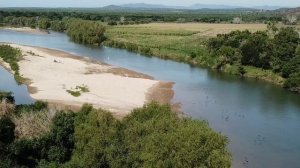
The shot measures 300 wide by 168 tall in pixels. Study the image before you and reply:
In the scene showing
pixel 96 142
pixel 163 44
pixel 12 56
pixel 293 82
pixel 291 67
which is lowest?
pixel 163 44

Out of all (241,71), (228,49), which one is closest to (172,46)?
(228,49)

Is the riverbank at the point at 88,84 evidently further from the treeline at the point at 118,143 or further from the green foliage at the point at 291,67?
the green foliage at the point at 291,67

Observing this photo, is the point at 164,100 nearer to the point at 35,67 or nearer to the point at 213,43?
the point at 35,67

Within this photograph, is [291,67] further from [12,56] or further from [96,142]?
[12,56]

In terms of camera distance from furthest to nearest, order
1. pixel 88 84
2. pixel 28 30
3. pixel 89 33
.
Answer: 1. pixel 28 30
2. pixel 89 33
3. pixel 88 84

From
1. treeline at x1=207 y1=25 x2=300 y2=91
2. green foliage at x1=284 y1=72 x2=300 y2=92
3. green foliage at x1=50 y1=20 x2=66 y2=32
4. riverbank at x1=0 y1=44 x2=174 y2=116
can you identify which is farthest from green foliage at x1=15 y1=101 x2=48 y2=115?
green foliage at x1=50 y1=20 x2=66 y2=32

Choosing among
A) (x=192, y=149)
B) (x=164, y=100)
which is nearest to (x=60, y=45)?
(x=164, y=100)
